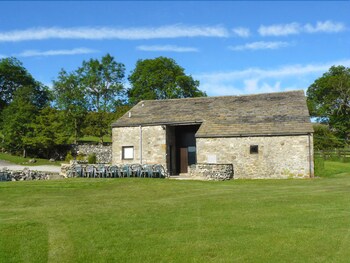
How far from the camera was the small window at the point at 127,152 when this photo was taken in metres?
31.2

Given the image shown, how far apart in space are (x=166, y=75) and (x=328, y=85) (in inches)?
1080

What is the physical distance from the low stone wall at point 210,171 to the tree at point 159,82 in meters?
34.9

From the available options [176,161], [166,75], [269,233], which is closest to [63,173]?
[176,161]

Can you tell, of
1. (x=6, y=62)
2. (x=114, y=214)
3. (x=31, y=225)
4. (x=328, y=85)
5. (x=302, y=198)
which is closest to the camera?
(x=31, y=225)

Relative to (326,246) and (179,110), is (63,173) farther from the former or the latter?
(326,246)

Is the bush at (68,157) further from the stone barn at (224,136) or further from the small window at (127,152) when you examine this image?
the small window at (127,152)

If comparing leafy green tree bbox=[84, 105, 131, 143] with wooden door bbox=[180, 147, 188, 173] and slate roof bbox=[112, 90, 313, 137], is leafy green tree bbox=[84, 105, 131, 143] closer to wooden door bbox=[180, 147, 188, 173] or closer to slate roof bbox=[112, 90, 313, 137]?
slate roof bbox=[112, 90, 313, 137]

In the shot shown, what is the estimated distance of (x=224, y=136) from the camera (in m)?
27.8

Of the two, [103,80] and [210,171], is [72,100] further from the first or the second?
[210,171]

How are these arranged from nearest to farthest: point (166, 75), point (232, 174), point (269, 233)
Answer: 1. point (269, 233)
2. point (232, 174)
3. point (166, 75)

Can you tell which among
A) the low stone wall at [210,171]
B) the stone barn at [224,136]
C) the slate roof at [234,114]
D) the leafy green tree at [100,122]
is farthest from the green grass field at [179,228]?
the leafy green tree at [100,122]

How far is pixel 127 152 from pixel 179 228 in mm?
21650

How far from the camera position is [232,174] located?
27.5 m

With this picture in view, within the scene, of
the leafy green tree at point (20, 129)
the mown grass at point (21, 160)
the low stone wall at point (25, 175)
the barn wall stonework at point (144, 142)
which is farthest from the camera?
the leafy green tree at point (20, 129)
